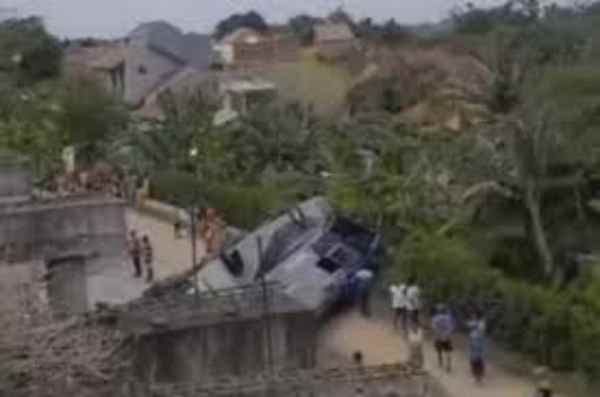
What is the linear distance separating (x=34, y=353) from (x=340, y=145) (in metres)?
21.2

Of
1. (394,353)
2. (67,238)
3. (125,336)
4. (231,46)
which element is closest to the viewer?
(125,336)

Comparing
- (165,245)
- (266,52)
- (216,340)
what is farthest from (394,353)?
(266,52)

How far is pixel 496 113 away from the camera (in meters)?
27.7

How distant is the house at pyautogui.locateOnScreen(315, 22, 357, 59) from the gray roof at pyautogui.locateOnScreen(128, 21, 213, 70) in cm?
564

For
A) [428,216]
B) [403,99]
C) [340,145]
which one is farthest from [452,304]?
[403,99]

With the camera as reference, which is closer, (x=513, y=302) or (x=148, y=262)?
(x=513, y=302)

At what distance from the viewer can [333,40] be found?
66.3 metres

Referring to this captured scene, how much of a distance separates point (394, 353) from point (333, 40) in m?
46.2

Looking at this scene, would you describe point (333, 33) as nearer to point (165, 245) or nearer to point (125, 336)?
point (165, 245)

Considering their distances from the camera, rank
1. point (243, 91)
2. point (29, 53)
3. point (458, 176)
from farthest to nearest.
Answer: point (29, 53)
point (243, 91)
point (458, 176)

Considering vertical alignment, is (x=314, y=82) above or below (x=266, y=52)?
below

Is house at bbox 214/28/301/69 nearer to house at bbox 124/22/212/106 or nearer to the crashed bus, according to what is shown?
house at bbox 124/22/212/106

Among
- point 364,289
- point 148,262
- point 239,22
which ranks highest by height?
point 239,22

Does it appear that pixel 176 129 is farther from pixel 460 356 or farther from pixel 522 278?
pixel 460 356
